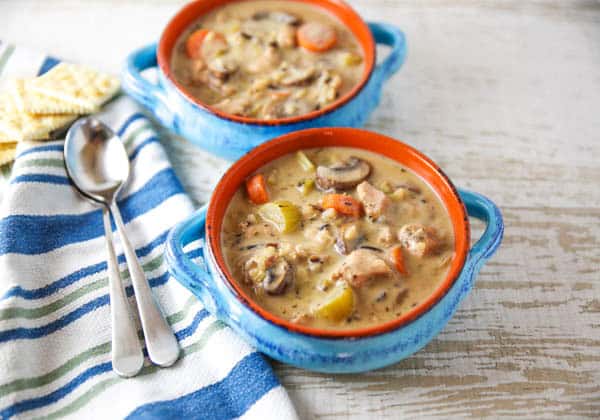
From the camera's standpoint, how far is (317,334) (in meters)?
1.98

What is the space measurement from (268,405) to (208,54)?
1508 millimetres

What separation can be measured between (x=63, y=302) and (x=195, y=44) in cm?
122

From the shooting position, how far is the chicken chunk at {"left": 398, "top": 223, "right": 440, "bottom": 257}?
225cm

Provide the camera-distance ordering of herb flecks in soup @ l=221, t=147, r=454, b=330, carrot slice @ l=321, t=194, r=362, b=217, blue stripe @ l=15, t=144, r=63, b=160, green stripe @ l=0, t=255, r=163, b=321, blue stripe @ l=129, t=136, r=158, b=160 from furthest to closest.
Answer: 1. blue stripe @ l=129, t=136, r=158, b=160
2. blue stripe @ l=15, t=144, r=63, b=160
3. carrot slice @ l=321, t=194, r=362, b=217
4. green stripe @ l=0, t=255, r=163, b=321
5. herb flecks in soup @ l=221, t=147, r=454, b=330

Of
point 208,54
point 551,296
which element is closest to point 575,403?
point 551,296

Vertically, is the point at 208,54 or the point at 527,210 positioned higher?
the point at 208,54

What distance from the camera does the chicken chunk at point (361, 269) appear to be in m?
2.16

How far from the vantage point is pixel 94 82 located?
3.06 metres

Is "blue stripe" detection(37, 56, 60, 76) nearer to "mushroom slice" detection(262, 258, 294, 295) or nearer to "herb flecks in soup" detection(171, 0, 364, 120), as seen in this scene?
"herb flecks in soup" detection(171, 0, 364, 120)

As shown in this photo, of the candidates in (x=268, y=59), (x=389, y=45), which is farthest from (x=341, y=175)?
(x=389, y=45)

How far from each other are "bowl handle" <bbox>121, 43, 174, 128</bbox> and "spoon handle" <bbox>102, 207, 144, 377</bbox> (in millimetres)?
790

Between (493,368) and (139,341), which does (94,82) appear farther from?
(493,368)

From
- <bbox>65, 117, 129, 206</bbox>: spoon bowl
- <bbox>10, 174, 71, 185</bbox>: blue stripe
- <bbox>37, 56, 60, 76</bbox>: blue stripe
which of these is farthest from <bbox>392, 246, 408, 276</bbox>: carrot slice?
<bbox>37, 56, 60, 76</bbox>: blue stripe

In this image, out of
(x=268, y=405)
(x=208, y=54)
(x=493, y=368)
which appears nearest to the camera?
(x=268, y=405)
